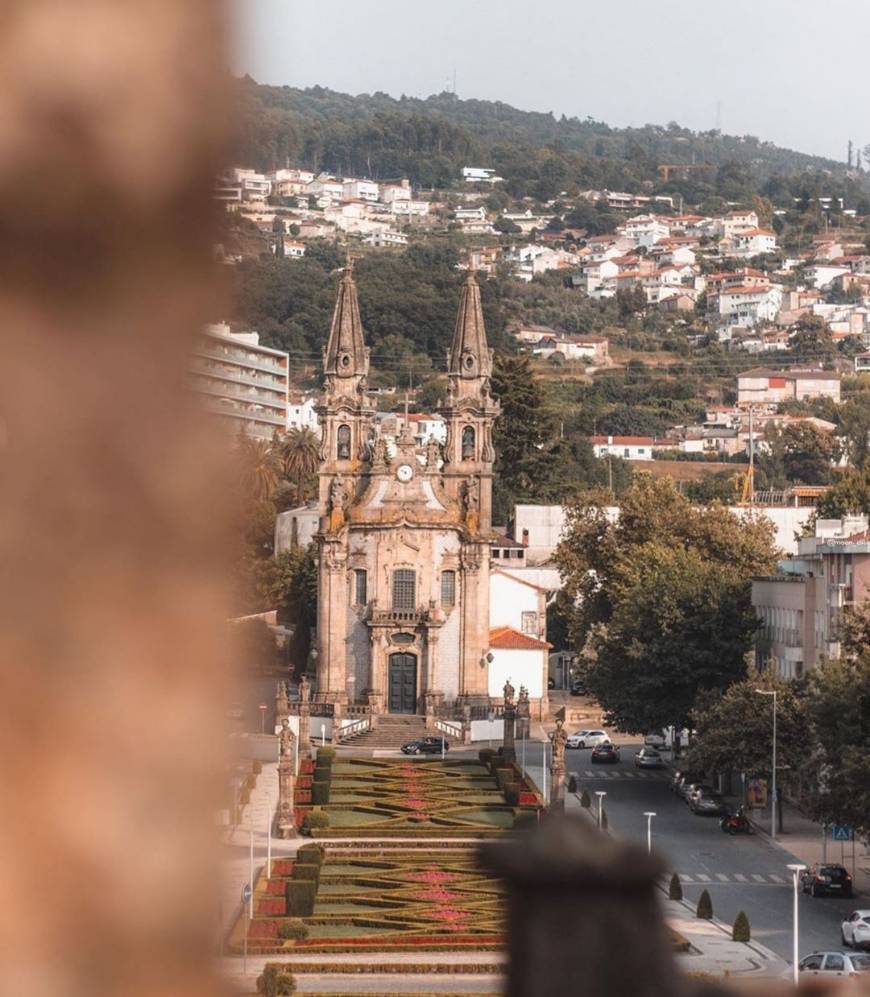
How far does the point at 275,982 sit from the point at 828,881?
1737cm

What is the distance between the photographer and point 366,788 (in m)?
75.6

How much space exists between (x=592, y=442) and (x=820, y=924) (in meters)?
127

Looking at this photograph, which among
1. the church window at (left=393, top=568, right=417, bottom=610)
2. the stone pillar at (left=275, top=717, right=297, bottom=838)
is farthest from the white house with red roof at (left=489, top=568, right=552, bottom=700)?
the stone pillar at (left=275, top=717, right=297, bottom=838)

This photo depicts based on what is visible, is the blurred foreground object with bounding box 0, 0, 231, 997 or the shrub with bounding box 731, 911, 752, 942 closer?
the blurred foreground object with bounding box 0, 0, 231, 997

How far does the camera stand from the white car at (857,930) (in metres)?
47.4

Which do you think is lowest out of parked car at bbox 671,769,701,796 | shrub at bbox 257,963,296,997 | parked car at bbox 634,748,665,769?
shrub at bbox 257,963,296,997

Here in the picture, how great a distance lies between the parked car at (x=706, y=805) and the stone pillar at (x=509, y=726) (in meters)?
8.90

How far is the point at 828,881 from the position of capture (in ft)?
184

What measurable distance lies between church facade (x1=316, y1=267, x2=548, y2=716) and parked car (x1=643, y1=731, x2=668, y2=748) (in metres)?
5.39

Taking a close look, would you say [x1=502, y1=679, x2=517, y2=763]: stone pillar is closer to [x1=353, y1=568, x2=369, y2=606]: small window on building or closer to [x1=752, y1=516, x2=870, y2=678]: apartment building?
[x1=752, y1=516, x2=870, y2=678]: apartment building

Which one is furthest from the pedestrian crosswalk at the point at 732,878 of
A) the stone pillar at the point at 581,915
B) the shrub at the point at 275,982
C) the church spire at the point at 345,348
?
the stone pillar at the point at 581,915

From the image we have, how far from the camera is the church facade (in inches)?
3568

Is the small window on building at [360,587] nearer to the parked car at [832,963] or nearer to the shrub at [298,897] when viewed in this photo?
the shrub at [298,897]

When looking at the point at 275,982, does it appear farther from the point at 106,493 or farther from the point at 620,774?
the point at 106,493
